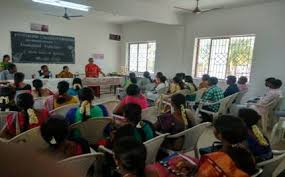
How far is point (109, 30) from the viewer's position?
9.51 meters

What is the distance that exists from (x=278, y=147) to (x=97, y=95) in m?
5.39

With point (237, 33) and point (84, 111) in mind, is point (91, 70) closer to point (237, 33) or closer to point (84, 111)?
point (237, 33)

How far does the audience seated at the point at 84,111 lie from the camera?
2402 mm

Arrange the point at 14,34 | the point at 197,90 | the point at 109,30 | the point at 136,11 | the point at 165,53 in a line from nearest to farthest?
the point at 197,90, the point at 136,11, the point at 14,34, the point at 165,53, the point at 109,30

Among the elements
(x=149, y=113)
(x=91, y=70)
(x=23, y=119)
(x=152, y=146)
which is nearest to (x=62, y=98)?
(x=23, y=119)

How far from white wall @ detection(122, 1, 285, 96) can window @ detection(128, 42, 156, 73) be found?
44 cm

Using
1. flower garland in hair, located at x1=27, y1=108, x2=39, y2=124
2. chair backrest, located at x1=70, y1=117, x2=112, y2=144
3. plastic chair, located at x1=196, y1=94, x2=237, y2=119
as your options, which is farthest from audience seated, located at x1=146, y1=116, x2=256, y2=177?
plastic chair, located at x1=196, y1=94, x2=237, y2=119

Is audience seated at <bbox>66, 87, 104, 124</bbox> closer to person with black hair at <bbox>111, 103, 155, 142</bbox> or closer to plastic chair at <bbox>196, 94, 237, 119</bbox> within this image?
person with black hair at <bbox>111, 103, 155, 142</bbox>

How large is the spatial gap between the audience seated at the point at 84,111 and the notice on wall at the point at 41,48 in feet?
19.2

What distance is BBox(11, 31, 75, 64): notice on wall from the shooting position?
7223mm

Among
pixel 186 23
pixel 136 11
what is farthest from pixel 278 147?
pixel 186 23

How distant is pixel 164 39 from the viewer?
8.12 meters

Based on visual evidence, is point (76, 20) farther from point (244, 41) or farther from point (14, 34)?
point (244, 41)

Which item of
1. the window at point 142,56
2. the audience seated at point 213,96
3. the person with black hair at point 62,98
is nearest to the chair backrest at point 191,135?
the person with black hair at point 62,98
